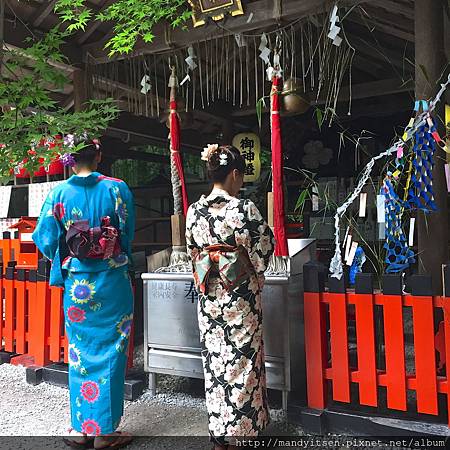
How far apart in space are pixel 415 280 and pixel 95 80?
15.3 feet

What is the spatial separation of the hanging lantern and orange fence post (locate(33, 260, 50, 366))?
9.42ft

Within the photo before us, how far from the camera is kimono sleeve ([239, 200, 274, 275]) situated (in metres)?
2.85

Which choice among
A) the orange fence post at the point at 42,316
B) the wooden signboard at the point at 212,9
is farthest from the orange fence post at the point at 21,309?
the wooden signboard at the point at 212,9

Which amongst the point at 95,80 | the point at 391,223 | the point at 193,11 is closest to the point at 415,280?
the point at 391,223

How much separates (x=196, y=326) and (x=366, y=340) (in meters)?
1.36

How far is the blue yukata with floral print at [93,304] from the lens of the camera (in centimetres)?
311

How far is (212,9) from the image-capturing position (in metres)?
4.80

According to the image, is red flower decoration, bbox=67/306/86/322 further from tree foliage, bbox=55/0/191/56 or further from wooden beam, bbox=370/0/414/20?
wooden beam, bbox=370/0/414/20

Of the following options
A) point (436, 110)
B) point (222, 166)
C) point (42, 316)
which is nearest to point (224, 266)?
point (222, 166)

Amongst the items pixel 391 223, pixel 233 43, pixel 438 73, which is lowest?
pixel 391 223

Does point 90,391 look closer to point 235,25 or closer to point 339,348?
point 339,348

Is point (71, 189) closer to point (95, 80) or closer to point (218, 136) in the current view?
point (95, 80)

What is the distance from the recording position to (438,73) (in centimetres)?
366

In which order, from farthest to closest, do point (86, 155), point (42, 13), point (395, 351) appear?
point (42, 13) < point (86, 155) < point (395, 351)
